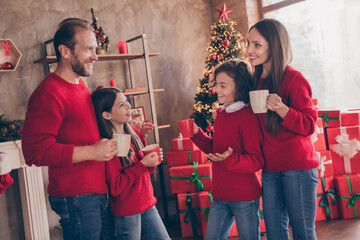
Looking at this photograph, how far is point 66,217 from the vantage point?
139 cm

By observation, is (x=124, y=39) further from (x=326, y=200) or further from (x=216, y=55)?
(x=326, y=200)

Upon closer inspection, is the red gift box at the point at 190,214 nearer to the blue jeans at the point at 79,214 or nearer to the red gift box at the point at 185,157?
the red gift box at the point at 185,157

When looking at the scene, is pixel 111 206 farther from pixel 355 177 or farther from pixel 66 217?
pixel 355 177

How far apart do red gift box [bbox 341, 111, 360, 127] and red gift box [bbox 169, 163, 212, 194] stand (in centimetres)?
138

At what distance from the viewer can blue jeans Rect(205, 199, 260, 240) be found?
163 centimetres

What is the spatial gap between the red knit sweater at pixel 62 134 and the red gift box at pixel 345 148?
248 cm

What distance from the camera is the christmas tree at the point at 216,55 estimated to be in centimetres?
374

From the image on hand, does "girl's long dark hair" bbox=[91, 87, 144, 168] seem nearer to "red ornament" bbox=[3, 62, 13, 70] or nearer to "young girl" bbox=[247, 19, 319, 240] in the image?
"young girl" bbox=[247, 19, 319, 240]

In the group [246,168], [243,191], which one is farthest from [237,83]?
[243,191]

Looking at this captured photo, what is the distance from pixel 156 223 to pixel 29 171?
1.64m

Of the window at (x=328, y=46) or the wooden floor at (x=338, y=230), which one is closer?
the wooden floor at (x=338, y=230)

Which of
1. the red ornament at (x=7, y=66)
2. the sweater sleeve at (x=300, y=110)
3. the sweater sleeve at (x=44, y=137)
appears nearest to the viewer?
the sweater sleeve at (x=44, y=137)

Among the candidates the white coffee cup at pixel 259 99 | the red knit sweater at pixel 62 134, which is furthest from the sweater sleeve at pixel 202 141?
the red knit sweater at pixel 62 134

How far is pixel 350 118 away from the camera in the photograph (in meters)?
3.11
